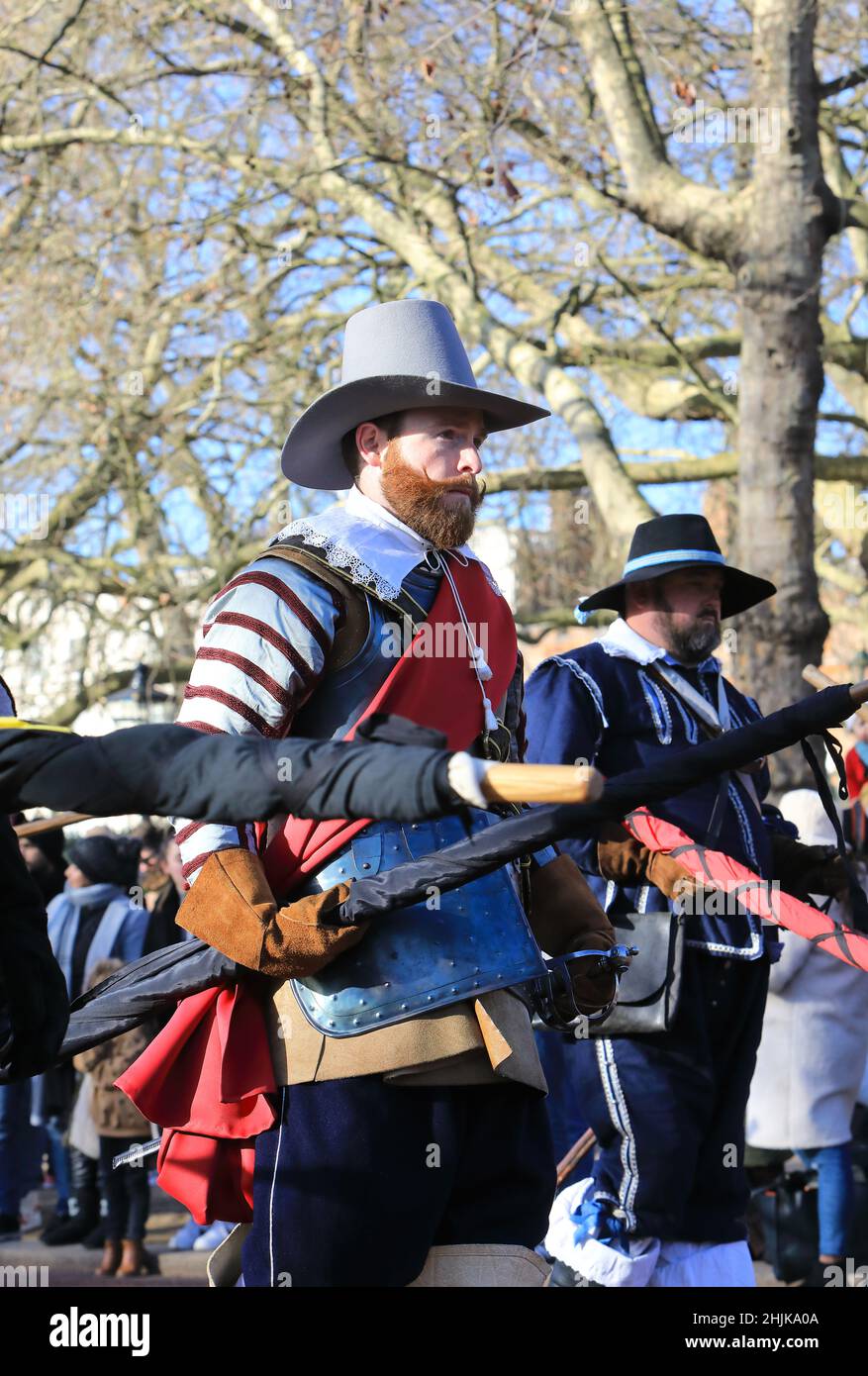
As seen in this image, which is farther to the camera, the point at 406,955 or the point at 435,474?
the point at 435,474

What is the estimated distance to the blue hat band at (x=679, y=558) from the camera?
4.93 m

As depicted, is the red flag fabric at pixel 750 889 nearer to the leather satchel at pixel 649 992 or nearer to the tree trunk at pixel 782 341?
the leather satchel at pixel 649 992

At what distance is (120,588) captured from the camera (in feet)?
40.9

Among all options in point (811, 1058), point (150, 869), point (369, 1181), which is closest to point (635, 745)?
point (369, 1181)

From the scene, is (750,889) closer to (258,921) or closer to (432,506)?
(432,506)

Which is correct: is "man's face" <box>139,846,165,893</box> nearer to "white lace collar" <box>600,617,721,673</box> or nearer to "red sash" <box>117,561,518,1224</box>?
"white lace collar" <box>600,617,721,673</box>

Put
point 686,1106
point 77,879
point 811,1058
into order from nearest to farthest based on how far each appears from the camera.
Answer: point 686,1106 → point 811,1058 → point 77,879

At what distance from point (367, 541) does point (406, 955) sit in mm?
741

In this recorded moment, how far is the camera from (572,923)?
350cm

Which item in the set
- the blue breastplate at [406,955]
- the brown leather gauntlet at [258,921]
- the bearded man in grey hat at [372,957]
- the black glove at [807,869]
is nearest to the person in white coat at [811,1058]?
the black glove at [807,869]

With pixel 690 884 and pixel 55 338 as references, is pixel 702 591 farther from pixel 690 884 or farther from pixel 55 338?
pixel 55 338

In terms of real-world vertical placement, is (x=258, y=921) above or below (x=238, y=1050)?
above

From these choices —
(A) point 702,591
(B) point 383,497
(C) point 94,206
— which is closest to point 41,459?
(C) point 94,206

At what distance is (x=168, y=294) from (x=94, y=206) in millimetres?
685
